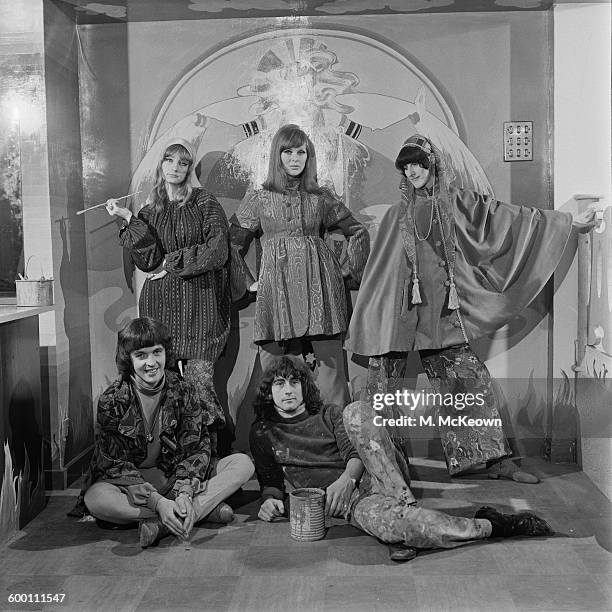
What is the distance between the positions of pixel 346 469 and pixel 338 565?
1.51 ft

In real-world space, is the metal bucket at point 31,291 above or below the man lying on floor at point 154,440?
above

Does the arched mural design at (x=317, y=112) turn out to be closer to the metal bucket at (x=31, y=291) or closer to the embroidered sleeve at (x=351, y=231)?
the embroidered sleeve at (x=351, y=231)

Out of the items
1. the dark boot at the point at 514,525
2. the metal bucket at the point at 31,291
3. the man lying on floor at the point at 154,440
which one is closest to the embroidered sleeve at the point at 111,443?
the man lying on floor at the point at 154,440

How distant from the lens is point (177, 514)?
3383mm

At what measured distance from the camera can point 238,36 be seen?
3.36 m

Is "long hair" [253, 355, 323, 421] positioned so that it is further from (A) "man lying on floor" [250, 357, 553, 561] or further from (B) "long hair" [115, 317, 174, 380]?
(B) "long hair" [115, 317, 174, 380]

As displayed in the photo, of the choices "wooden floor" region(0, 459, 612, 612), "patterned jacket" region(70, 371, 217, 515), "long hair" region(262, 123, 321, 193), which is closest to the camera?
"wooden floor" region(0, 459, 612, 612)

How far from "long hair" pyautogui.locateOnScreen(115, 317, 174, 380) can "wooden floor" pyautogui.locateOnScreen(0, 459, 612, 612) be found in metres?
0.69

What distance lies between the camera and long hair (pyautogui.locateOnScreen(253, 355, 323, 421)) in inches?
139

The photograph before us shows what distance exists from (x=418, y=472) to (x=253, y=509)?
0.72 meters

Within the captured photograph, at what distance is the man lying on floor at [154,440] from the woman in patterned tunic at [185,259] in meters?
0.08

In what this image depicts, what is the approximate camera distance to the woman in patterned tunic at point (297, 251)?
345cm

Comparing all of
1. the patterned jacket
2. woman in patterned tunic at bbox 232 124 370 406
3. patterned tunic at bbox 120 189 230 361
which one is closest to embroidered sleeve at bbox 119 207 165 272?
patterned tunic at bbox 120 189 230 361

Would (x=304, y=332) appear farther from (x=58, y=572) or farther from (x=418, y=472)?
(x=58, y=572)
